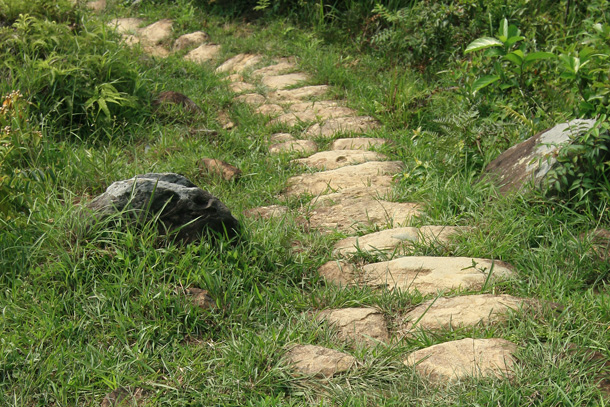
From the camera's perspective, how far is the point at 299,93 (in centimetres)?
567

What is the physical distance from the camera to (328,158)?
4.43m

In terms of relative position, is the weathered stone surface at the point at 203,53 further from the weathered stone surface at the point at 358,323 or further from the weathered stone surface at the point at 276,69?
the weathered stone surface at the point at 358,323

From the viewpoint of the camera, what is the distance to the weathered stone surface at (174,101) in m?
4.93

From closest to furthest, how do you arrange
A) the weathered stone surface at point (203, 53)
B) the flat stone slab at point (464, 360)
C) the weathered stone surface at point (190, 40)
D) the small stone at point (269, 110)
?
the flat stone slab at point (464, 360) → the small stone at point (269, 110) → the weathered stone surface at point (203, 53) → the weathered stone surface at point (190, 40)

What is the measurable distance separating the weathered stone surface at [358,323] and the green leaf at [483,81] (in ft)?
7.40

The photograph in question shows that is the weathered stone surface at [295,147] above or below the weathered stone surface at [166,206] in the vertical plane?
below

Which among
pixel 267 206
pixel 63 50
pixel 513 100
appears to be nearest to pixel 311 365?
pixel 267 206

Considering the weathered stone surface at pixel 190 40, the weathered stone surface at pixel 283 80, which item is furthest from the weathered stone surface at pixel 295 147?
the weathered stone surface at pixel 190 40

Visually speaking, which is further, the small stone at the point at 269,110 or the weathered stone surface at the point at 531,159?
the small stone at the point at 269,110

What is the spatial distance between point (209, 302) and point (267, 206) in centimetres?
119

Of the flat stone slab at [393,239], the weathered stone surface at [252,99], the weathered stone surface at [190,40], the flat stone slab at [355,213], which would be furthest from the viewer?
the weathered stone surface at [190,40]

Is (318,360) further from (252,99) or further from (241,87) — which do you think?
(241,87)

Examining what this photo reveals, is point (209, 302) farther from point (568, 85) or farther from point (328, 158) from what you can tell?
point (568, 85)

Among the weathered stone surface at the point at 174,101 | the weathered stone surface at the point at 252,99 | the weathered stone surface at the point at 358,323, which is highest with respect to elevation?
the weathered stone surface at the point at 174,101
